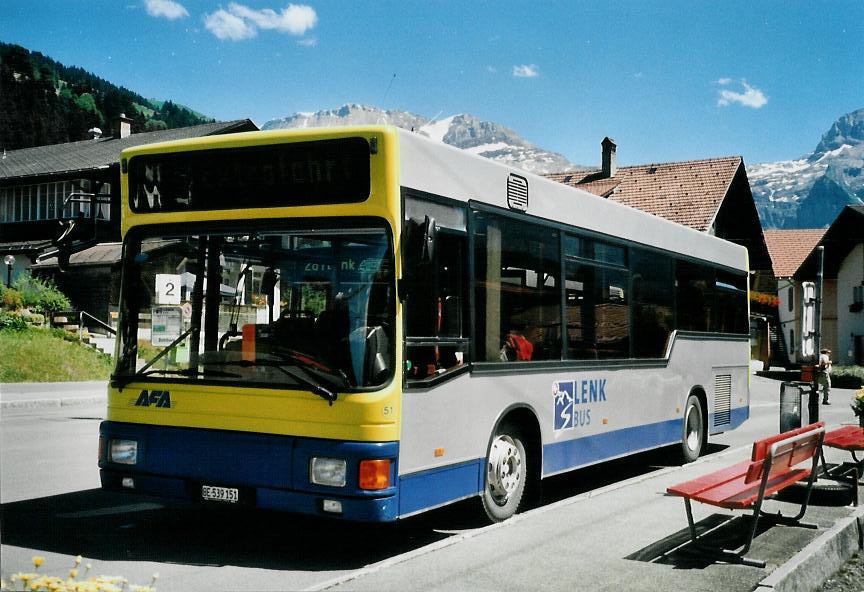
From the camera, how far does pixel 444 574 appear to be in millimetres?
6320

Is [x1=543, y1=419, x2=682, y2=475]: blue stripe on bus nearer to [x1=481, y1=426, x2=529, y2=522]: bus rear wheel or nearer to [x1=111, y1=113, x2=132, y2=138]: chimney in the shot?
[x1=481, y1=426, x2=529, y2=522]: bus rear wheel

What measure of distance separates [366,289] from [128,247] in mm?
2043

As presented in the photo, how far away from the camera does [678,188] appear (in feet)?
147

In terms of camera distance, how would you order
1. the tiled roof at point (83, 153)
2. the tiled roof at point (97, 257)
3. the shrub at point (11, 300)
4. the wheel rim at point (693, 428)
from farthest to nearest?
the tiled roof at point (83, 153) < the tiled roof at point (97, 257) < the shrub at point (11, 300) < the wheel rim at point (693, 428)

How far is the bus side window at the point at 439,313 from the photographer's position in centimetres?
673

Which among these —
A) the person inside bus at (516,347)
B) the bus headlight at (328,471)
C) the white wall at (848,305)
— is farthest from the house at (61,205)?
the white wall at (848,305)

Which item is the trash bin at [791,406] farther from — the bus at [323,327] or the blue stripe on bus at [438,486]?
the blue stripe on bus at [438,486]

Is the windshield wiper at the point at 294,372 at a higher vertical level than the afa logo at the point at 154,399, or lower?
higher

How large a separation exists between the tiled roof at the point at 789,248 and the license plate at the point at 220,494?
238 feet

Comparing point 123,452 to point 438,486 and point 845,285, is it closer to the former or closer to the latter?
point 438,486

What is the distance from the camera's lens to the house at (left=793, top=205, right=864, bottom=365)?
62.0 meters

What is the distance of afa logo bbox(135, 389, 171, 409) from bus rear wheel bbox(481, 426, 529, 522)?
2.59m

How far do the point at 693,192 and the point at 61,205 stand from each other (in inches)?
1203

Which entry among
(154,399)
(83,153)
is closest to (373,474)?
(154,399)
